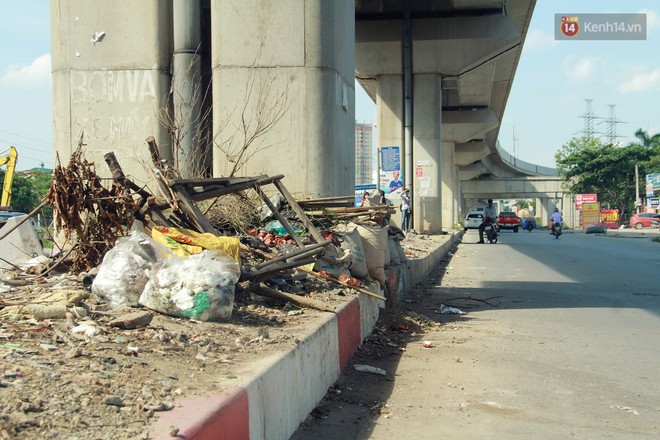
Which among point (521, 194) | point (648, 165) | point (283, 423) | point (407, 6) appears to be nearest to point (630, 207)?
point (648, 165)

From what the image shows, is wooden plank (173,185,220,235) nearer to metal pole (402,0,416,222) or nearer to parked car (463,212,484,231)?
metal pole (402,0,416,222)

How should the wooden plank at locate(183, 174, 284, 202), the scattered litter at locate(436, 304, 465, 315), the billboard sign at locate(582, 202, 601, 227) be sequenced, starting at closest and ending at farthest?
the wooden plank at locate(183, 174, 284, 202), the scattered litter at locate(436, 304, 465, 315), the billboard sign at locate(582, 202, 601, 227)

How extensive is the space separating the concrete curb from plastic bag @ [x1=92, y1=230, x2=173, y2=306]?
4.46ft

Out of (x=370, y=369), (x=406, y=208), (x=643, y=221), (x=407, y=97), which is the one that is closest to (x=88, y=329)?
(x=370, y=369)

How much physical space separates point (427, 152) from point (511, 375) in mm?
28186

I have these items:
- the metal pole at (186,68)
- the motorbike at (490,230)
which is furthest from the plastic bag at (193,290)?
Result: the motorbike at (490,230)

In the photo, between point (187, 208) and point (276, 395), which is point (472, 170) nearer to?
point (187, 208)

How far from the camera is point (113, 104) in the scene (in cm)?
1077

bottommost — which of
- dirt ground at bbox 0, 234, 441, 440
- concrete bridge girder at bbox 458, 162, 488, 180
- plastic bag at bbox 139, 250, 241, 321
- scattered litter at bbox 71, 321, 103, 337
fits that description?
dirt ground at bbox 0, 234, 441, 440

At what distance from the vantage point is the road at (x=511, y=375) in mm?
4703

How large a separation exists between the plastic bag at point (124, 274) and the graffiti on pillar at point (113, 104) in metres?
5.38

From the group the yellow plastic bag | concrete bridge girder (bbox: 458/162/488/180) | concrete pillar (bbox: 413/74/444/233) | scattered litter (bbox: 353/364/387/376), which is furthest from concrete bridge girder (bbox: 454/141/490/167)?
the yellow plastic bag

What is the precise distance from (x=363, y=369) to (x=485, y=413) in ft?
4.74

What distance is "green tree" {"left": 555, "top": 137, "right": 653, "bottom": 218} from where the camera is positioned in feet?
266
